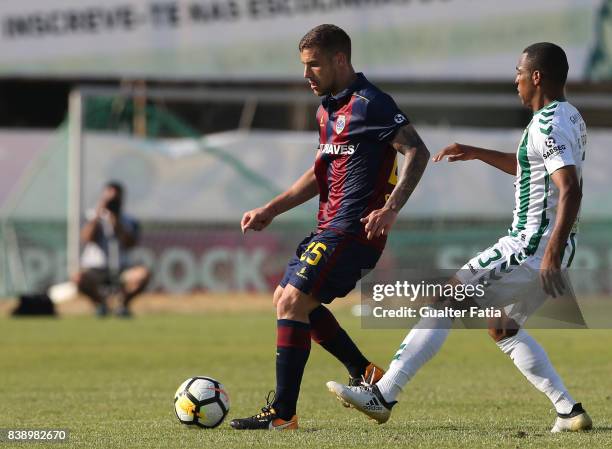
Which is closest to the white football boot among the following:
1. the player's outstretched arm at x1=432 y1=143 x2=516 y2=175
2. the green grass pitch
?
the green grass pitch

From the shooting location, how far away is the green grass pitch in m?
6.98

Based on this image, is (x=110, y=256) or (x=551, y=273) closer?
(x=551, y=273)

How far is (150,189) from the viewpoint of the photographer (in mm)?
21719

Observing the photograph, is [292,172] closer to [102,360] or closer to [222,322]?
[222,322]

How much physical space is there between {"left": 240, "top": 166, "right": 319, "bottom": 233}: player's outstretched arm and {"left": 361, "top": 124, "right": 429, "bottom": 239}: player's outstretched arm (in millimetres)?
747

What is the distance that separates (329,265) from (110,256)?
1294 centimetres

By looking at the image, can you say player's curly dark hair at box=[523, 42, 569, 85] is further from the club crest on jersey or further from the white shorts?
the club crest on jersey

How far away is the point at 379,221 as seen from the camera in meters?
7.02

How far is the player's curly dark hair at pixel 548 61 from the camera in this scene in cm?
700

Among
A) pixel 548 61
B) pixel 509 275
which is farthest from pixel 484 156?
pixel 509 275

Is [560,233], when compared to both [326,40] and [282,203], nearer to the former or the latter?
[326,40]

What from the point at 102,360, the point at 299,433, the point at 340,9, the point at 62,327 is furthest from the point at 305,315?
the point at 340,9

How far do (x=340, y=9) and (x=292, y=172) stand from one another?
3403 mm

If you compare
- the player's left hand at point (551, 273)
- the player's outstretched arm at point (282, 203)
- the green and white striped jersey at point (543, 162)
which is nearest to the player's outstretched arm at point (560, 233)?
the player's left hand at point (551, 273)
